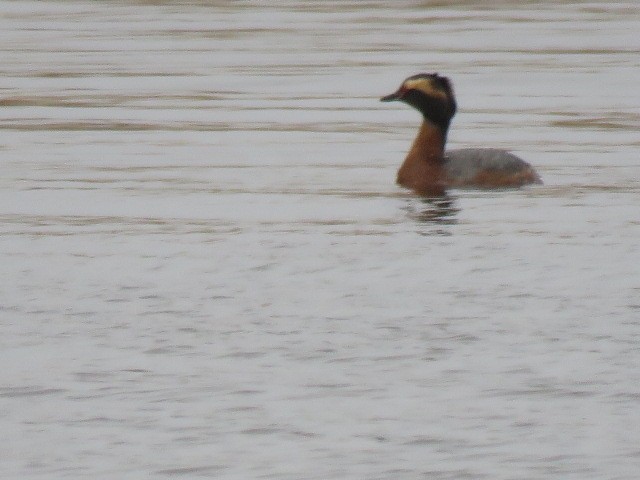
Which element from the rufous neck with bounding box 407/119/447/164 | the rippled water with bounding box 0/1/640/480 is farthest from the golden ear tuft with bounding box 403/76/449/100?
the rippled water with bounding box 0/1/640/480

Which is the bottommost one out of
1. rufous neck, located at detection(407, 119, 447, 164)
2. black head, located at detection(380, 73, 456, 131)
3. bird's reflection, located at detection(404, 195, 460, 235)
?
bird's reflection, located at detection(404, 195, 460, 235)

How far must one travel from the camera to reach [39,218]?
50.4ft

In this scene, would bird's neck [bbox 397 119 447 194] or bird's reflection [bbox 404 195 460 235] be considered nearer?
bird's reflection [bbox 404 195 460 235]

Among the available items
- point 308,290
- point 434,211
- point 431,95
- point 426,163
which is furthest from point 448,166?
point 308,290

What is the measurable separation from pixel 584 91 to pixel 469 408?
18634mm

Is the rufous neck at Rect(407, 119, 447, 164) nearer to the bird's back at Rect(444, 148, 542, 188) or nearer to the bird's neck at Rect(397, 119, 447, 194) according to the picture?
the bird's neck at Rect(397, 119, 447, 194)

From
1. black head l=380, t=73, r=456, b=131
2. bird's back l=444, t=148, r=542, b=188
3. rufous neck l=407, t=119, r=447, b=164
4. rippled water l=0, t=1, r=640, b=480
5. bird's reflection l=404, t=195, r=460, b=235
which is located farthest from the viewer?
black head l=380, t=73, r=456, b=131

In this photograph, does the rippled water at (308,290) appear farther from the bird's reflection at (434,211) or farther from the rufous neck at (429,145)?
the rufous neck at (429,145)

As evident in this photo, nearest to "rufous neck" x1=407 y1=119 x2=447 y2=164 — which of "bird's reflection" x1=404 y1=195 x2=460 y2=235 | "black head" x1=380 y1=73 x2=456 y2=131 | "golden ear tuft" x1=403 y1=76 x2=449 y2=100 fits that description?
"black head" x1=380 y1=73 x2=456 y2=131

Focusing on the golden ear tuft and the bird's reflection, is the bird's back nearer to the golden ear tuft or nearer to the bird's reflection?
the bird's reflection

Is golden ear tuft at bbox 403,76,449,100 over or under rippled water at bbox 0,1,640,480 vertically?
over

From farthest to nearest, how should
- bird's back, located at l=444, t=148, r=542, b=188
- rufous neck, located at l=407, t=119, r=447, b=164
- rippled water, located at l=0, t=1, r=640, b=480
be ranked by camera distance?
1. rufous neck, located at l=407, t=119, r=447, b=164
2. bird's back, located at l=444, t=148, r=542, b=188
3. rippled water, located at l=0, t=1, r=640, b=480

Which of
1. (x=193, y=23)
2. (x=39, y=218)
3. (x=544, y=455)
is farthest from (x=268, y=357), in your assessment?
(x=193, y=23)

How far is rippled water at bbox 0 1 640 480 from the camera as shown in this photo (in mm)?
8375
